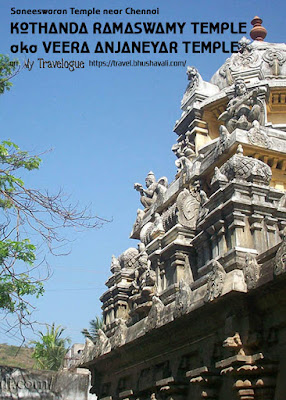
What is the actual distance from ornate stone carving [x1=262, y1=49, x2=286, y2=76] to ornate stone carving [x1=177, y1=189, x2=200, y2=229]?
10562mm

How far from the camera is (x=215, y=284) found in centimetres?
898

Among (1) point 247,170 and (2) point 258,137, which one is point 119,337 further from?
(2) point 258,137

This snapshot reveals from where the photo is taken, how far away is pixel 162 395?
11.3 metres

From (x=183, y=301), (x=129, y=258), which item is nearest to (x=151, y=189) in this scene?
(x=129, y=258)

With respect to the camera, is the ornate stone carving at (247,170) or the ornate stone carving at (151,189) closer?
the ornate stone carving at (247,170)

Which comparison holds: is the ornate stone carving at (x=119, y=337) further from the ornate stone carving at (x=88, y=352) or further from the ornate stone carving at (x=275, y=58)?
Answer: the ornate stone carving at (x=275, y=58)

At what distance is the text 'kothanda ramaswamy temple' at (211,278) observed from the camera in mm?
8367

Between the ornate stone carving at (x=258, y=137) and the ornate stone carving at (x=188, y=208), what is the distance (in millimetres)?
2522

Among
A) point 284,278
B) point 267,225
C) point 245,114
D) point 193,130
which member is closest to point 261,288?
point 284,278

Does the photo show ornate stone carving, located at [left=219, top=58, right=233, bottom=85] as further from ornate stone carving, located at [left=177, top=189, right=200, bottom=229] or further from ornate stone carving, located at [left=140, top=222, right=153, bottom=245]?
ornate stone carving, located at [left=177, top=189, right=200, bottom=229]

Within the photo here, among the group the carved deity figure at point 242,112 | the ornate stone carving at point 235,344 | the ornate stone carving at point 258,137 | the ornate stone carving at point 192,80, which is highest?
the ornate stone carving at point 192,80

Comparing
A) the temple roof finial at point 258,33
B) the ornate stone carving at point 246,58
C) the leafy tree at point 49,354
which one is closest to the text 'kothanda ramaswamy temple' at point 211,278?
the ornate stone carving at point 246,58

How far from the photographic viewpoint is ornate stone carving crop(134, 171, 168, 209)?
19.2 meters

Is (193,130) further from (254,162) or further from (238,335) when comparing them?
(238,335)
